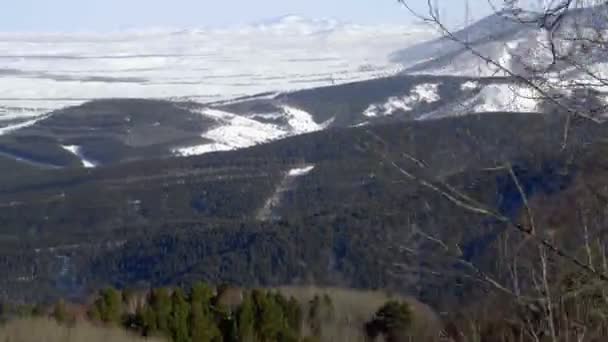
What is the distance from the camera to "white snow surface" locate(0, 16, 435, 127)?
166ft

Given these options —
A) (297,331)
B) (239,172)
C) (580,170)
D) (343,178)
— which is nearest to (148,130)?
(239,172)

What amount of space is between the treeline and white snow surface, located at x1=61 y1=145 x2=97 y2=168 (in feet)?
52.1

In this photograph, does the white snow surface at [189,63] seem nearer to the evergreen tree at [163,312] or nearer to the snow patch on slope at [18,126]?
the snow patch on slope at [18,126]

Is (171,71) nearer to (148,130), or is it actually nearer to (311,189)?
(148,130)

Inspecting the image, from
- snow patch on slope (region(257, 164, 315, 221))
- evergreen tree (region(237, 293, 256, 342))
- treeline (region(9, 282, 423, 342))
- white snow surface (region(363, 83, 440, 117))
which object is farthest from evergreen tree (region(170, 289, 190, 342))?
white snow surface (region(363, 83, 440, 117))

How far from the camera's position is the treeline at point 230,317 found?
11.3 m

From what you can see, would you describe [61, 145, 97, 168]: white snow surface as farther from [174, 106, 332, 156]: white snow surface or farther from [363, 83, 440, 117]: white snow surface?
[363, 83, 440, 117]: white snow surface

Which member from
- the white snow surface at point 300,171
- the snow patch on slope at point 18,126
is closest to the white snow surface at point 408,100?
the white snow surface at point 300,171

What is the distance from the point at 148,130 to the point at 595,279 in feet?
99.8

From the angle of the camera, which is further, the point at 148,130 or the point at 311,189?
the point at 148,130

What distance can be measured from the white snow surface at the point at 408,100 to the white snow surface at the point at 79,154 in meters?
7.22

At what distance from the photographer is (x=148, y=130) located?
3291cm

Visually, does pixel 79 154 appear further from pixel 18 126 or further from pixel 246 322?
pixel 246 322

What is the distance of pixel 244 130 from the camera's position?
33.3 meters
